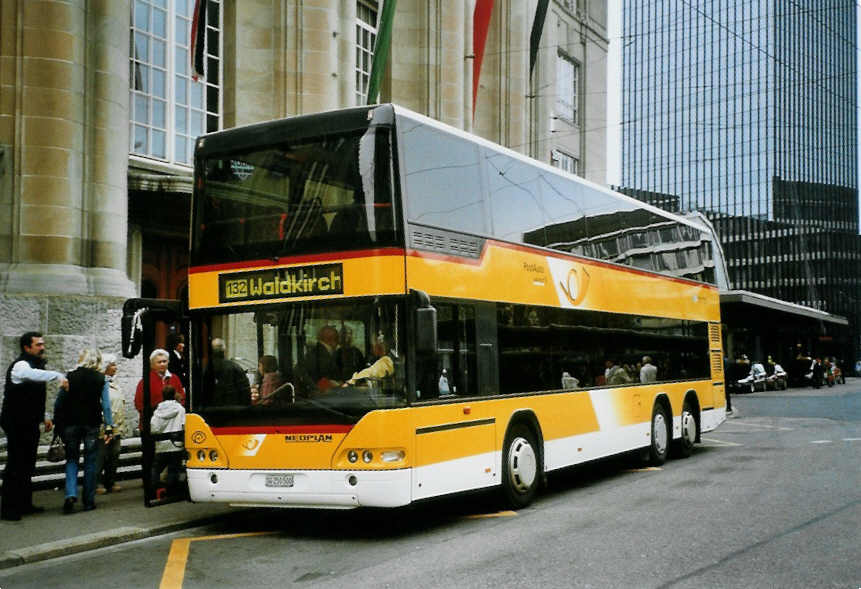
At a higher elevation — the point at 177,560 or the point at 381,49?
the point at 381,49

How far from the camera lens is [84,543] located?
934 cm

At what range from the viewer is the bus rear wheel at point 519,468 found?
1120cm

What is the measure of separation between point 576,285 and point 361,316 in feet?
14.8

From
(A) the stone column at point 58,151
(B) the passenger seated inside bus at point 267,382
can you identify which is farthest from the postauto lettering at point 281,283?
(A) the stone column at point 58,151

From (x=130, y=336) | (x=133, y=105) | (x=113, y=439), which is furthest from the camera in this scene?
(x=133, y=105)

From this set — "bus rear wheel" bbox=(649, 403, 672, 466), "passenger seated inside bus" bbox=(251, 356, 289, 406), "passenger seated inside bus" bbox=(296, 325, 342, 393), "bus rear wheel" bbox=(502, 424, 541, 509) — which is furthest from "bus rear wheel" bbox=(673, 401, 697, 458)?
"passenger seated inside bus" bbox=(251, 356, 289, 406)

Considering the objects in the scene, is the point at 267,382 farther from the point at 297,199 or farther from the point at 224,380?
the point at 297,199

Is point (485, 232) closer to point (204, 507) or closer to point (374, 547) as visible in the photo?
point (374, 547)

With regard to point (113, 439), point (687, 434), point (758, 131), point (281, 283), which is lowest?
point (687, 434)

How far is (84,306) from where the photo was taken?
50.4 feet

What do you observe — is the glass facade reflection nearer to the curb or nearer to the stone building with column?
the curb

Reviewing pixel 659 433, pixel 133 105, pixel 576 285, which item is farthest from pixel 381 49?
pixel 659 433

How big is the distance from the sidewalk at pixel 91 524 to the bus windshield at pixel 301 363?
4.64ft

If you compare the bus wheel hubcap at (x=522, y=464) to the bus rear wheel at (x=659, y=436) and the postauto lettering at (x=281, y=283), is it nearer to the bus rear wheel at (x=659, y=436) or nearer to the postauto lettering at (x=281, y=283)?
the postauto lettering at (x=281, y=283)
